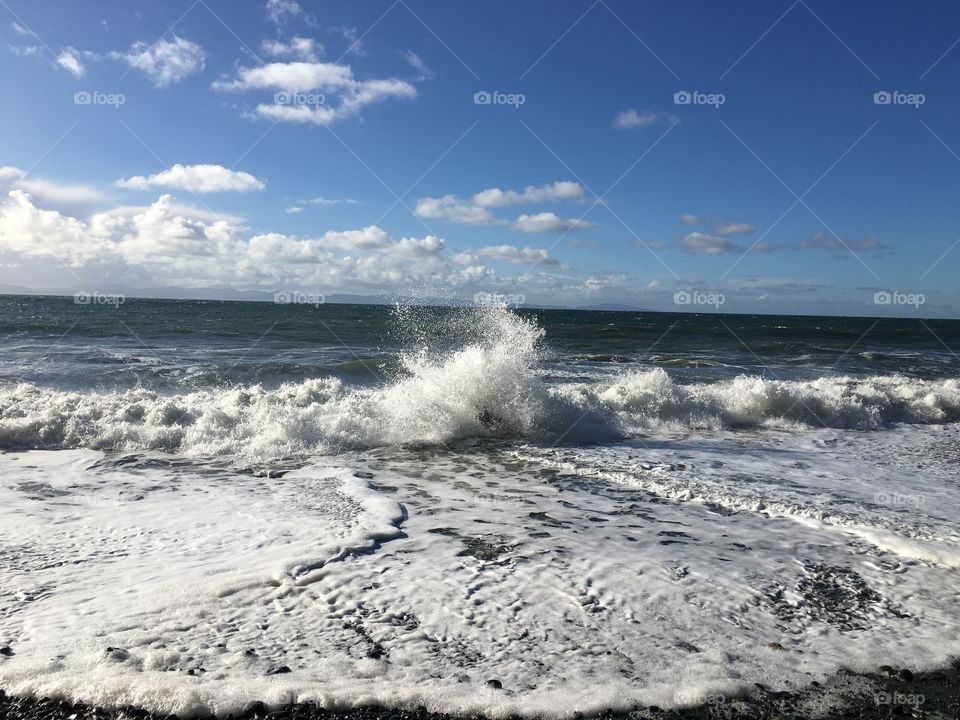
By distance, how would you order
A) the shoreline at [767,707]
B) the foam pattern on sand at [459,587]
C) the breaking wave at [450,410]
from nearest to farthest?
the shoreline at [767,707] → the foam pattern on sand at [459,587] → the breaking wave at [450,410]

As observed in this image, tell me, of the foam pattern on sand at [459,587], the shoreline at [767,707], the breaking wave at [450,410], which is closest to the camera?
the shoreline at [767,707]

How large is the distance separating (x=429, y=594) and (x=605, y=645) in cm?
134

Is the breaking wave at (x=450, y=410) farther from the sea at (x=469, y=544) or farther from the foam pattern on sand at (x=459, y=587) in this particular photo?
the foam pattern on sand at (x=459, y=587)

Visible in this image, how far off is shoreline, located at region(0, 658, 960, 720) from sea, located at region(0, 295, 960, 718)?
61 millimetres

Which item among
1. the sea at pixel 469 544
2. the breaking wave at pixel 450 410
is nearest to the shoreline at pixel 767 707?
the sea at pixel 469 544

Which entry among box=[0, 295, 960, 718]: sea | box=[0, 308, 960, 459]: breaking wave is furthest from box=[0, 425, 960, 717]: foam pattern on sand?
box=[0, 308, 960, 459]: breaking wave

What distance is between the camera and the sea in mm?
Result: 3619

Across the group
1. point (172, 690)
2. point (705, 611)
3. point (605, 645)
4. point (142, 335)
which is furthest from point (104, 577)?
point (142, 335)

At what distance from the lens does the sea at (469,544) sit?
362cm

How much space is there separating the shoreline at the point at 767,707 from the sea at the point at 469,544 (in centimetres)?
6

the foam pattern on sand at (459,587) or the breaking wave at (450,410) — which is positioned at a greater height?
the breaking wave at (450,410)

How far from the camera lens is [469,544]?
18.4 feet

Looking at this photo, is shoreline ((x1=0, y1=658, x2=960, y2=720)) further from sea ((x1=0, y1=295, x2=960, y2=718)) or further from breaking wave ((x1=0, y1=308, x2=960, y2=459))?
breaking wave ((x1=0, y1=308, x2=960, y2=459))

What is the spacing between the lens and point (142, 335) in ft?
108
